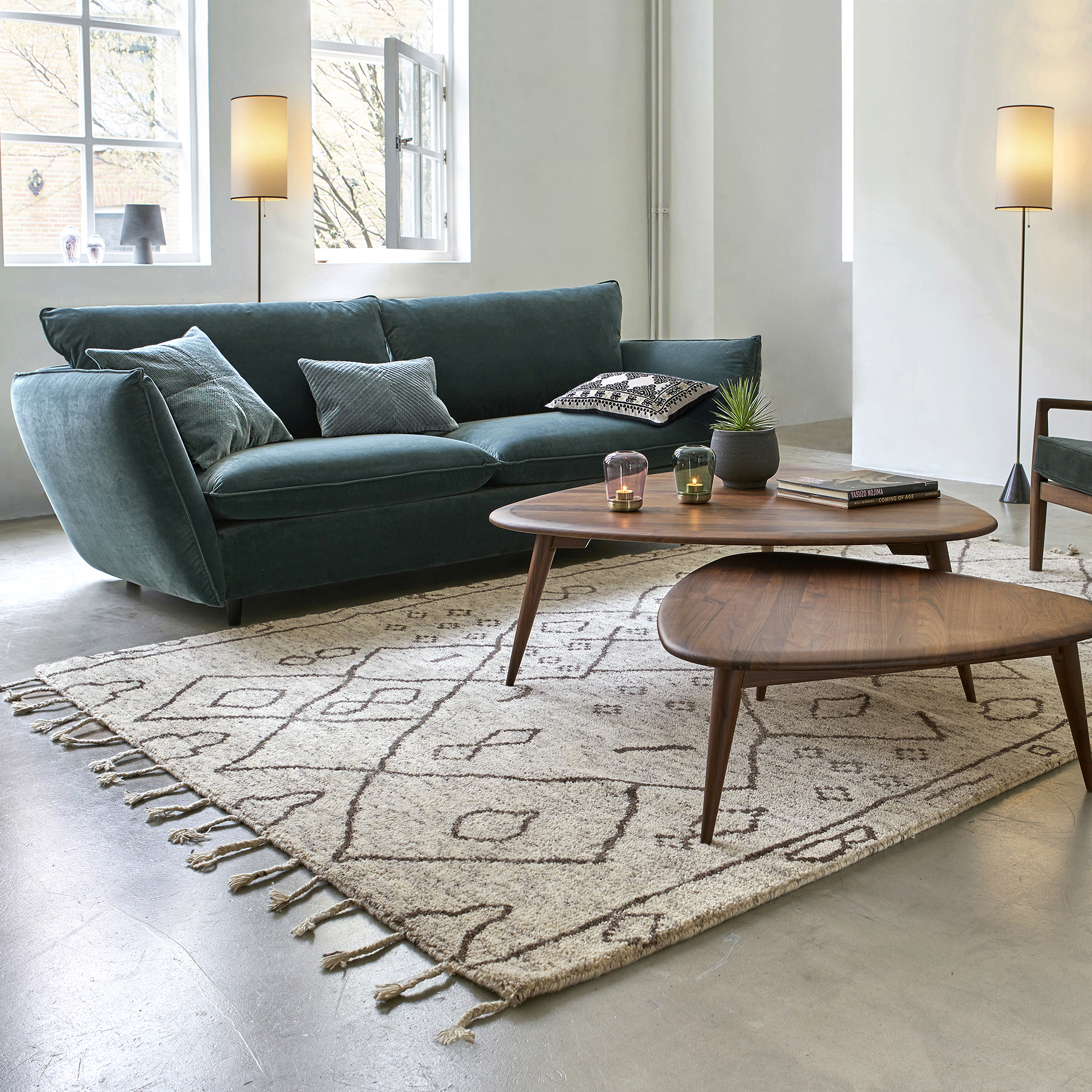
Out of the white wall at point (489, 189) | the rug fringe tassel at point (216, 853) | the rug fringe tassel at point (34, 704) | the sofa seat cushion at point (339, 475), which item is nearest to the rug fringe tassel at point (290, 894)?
the rug fringe tassel at point (216, 853)

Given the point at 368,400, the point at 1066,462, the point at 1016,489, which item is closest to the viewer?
the point at 1066,462

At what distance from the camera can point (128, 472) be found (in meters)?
2.99

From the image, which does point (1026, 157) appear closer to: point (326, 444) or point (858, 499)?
point (858, 499)

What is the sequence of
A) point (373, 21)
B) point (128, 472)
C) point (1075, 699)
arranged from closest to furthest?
point (1075, 699) < point (128, 472) < point (373, 21)

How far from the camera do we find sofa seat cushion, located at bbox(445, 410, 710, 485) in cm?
372

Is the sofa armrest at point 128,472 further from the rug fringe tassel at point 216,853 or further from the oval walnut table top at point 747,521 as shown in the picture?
the rug fringe tassel at point 216,853

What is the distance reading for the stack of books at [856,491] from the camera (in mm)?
2613

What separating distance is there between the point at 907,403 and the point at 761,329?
1.67 m

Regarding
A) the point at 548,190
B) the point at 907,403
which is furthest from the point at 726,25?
the point at 907,403

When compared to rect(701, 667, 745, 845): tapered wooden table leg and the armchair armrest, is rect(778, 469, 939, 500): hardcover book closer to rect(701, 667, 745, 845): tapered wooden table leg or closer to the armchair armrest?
rect(701, 667, 745, 845): tapered wooden table leg

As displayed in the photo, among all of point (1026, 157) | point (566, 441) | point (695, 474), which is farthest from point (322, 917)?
point (1026, 157)

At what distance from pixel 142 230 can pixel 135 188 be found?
0.92 feet

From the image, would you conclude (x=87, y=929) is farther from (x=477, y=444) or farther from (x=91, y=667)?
(x=477, y=444)

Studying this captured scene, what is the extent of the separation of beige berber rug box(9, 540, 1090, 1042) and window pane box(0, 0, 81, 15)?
3.38 m
